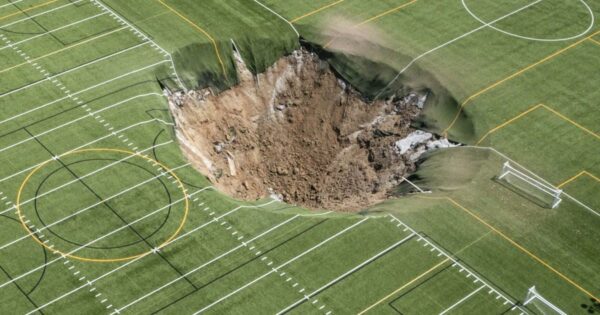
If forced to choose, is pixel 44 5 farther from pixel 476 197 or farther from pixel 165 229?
pixel 476 197

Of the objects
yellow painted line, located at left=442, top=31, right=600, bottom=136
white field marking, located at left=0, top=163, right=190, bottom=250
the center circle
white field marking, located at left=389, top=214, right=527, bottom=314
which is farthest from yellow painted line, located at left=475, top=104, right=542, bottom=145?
the center circle

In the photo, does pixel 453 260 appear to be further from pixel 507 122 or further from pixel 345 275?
pixel 507 122

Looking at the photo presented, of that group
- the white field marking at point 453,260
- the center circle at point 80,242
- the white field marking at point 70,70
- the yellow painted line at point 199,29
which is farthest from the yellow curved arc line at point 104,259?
the white field marking at point 453,260

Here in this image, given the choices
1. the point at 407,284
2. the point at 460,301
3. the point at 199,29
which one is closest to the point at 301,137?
the point at 199,29

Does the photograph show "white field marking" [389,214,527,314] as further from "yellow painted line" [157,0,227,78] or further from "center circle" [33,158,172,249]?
"yellow painted line" [157,0,227,78]

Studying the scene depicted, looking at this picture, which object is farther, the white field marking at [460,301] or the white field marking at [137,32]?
the white field marking at [137,32]

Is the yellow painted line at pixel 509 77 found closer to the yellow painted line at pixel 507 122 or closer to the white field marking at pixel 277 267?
the yellow painted line at pixel 507 122
